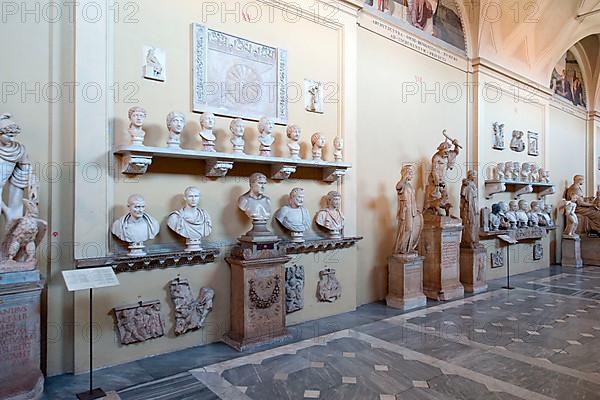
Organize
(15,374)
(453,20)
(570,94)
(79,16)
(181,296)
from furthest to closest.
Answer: (570,94), (453,20), (181,296), (79,16), (15,374)

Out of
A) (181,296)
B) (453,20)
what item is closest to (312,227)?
(181,296)

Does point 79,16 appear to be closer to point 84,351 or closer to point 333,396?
point 84,351

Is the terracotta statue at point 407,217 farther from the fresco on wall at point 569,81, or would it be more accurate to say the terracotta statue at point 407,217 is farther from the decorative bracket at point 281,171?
the fresco on wall at point 569,81

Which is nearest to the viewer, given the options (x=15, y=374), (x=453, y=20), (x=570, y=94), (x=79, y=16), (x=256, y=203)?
(x=15, y=374)

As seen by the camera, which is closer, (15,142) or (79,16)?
(15,142)

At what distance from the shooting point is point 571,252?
A: 11625mm

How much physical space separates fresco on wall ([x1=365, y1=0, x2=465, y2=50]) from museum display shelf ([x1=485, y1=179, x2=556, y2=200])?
3.10 m

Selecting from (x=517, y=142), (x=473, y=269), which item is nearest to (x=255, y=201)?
(x=473, y=269)

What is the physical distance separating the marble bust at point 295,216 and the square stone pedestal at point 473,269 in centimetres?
393

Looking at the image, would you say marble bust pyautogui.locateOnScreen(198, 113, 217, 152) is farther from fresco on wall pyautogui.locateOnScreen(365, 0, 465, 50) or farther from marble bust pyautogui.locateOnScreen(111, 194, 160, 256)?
fresco on wall pyautogui.locateOnScreen(365, 0, 465, 50)

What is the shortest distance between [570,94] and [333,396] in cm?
1345

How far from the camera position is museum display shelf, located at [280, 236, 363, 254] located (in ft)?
19.0

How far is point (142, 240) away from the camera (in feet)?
14.8

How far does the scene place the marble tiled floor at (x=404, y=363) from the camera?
380cm
